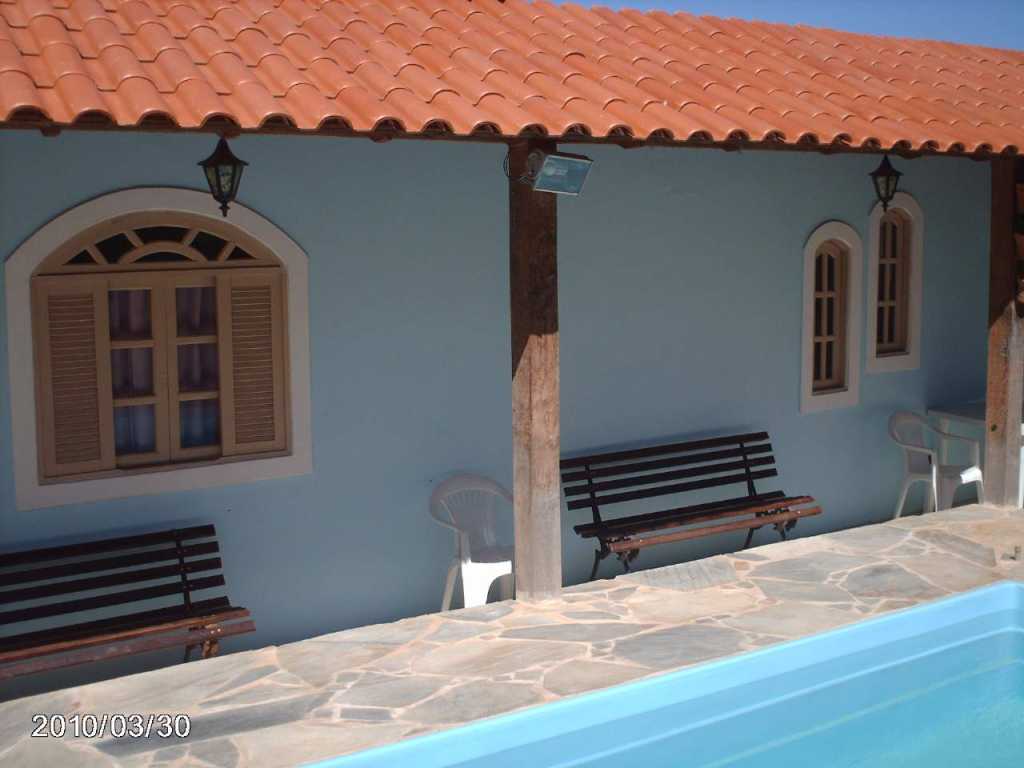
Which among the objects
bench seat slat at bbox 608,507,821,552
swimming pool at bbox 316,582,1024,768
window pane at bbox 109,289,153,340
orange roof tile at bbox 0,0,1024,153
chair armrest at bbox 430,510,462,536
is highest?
orange roof tile at bbox 0,0,1024,153

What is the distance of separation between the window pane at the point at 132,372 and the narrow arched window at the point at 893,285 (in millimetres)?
6507

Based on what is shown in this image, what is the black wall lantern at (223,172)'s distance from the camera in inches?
246

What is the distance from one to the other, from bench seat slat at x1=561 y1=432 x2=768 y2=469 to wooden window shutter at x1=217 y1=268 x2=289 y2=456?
2.26 meters

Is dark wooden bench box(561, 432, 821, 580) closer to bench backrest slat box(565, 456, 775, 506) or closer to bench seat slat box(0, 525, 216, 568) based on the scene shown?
bench backrest slat box(565, 456, 775, 506)

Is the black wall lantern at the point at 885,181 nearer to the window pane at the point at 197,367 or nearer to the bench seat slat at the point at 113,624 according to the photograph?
the window pane at the point at 197,367

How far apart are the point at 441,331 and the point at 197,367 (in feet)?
5.63

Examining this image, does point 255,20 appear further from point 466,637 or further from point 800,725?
point 800,725

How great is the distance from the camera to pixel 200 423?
758 centimetres

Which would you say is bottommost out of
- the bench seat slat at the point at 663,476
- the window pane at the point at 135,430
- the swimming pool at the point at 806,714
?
the swimming pool at the point at 806,714

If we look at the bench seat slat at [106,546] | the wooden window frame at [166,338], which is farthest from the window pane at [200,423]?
the bench seat slat at [106,546]

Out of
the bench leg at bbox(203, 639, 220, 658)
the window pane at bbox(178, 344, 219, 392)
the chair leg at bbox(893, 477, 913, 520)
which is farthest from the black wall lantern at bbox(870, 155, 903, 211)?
the bench leg at bbox(203, 639, 220, 658)

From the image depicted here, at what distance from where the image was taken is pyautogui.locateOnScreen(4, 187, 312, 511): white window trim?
6770 mm

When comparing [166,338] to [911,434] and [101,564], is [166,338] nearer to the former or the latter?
[101,564]

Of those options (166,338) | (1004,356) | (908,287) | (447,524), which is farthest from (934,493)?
(166,338)
